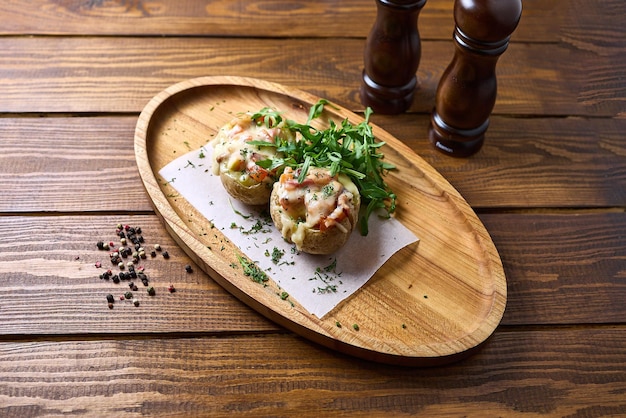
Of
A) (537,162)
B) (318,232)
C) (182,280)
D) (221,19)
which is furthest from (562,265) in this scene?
(221,19)

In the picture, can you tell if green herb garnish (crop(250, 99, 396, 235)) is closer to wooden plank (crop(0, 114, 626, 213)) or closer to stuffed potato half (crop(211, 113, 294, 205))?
stuffed potato half (crop(211, 113, 294, 205))

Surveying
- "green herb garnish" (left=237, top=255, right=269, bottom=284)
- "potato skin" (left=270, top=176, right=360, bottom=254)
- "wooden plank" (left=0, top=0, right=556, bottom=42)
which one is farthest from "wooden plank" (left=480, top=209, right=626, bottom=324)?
"wooden plank" (left=0, top=0, right=556, bottom=42)

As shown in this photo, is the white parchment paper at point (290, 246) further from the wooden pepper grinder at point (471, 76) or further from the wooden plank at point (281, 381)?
the wooden pepper grinder at point (471, 76)

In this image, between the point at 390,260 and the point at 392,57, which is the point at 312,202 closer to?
the point at 390,260

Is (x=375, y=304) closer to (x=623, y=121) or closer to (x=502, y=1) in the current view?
(x=502, y=1)

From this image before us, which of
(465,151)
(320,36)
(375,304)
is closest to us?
(375,304)

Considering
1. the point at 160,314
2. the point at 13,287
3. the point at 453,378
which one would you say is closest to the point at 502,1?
the point at 453,378

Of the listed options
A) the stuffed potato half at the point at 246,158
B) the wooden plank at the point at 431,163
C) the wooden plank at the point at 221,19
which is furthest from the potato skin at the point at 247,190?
the wooden plank at the point at 221,19
